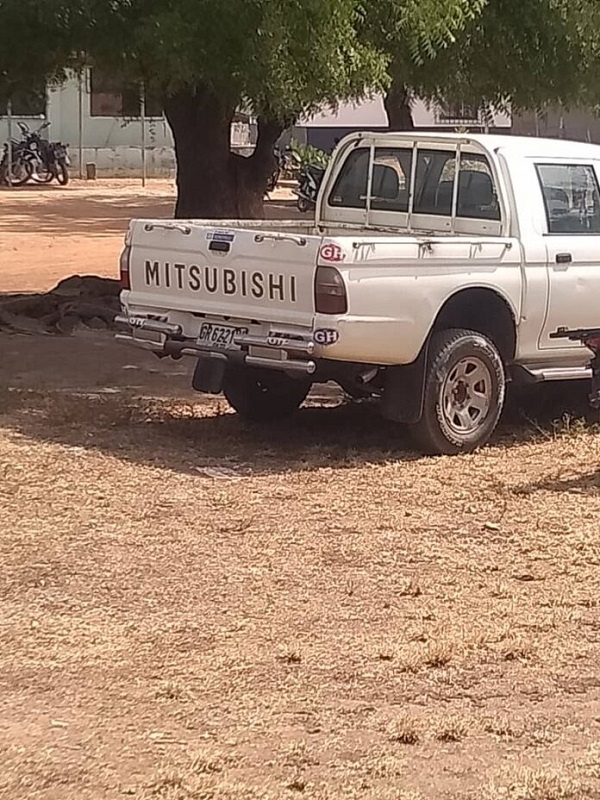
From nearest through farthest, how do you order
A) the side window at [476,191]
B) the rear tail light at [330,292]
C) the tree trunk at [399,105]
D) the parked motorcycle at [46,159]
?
the rear tail light at [330,292]
the side window at [476,191]
the tree trunk at [399,105]
the parked motorcycle at [46,159]

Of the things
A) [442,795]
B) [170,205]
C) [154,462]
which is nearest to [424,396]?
[154,462]

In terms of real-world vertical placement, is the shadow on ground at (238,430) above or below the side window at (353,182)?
below

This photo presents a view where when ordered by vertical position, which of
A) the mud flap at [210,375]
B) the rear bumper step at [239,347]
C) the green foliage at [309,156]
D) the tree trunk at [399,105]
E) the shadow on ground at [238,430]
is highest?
the tree trunk at [399,105]

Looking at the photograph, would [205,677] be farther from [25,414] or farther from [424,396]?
[25,414]

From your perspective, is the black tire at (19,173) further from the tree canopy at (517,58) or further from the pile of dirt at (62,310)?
the tree canopy at (517,58)

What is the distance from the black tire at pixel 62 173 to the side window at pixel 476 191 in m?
29.9

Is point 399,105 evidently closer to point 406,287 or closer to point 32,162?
point 406,287

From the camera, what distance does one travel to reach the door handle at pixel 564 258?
371 inches

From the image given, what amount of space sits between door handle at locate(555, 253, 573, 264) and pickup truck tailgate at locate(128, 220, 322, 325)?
159cm

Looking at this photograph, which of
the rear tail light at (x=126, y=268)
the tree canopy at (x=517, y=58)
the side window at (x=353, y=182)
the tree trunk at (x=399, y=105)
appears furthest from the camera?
the tree trunk at (x=399, y=105)

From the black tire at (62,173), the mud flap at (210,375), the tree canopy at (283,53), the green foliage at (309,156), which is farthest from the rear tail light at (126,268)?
the black tire at (62,173)

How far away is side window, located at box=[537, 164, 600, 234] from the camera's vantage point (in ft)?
31.3

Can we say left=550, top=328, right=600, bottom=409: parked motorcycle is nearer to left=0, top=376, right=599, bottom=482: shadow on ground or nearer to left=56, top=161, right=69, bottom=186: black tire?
left=0, top=376, right=599, bottom=482: shadow on ground

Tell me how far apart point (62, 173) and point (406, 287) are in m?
31.4
